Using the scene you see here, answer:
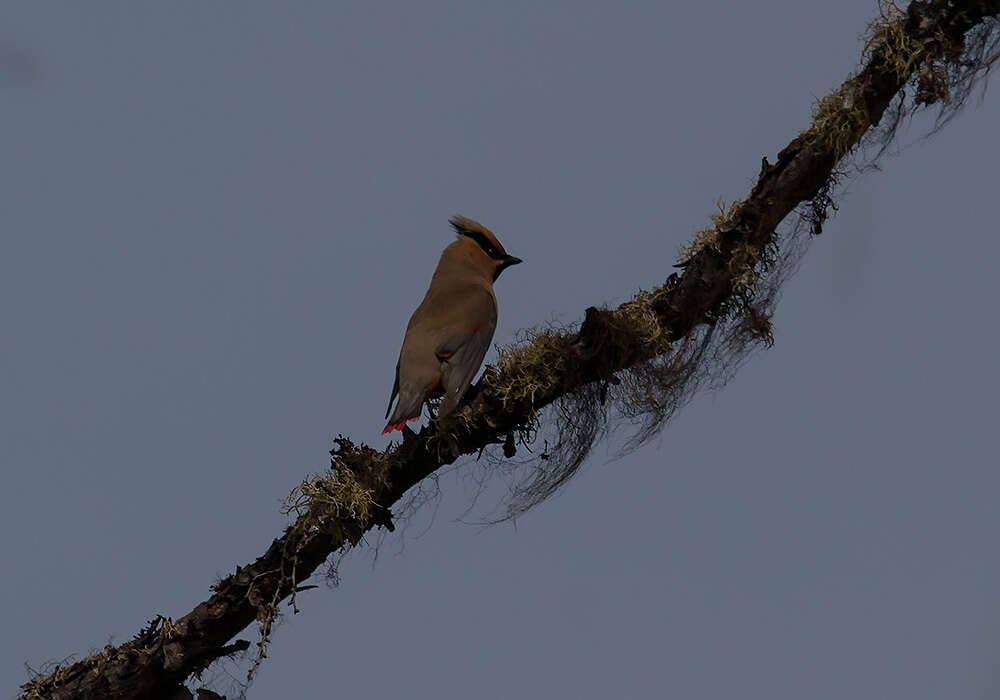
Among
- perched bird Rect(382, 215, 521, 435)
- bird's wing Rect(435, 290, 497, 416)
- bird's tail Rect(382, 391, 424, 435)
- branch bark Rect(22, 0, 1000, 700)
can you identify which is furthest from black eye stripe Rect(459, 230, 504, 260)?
branch bark Rect(22, 0, 1000, 700)

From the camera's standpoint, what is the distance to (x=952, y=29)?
4137 mm

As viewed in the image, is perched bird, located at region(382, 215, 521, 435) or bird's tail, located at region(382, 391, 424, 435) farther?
perched bird, located at region(382, 215, 521, 435)

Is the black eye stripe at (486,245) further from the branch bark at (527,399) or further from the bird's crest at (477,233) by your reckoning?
the branch bark at (527,399)

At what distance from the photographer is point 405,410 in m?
5.29

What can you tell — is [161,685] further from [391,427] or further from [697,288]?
[697,288]

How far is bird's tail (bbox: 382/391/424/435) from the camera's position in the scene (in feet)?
16.8

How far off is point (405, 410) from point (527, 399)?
4.06ft

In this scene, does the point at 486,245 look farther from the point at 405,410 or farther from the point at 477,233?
the point at 405,410

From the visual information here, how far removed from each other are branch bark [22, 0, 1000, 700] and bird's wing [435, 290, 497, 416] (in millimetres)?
317

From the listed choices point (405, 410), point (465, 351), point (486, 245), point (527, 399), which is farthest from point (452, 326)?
point (527, 399)

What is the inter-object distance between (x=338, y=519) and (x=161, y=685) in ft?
2.58

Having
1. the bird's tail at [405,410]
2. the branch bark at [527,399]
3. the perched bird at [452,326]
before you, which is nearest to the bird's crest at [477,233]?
the perched bird at [452,326]

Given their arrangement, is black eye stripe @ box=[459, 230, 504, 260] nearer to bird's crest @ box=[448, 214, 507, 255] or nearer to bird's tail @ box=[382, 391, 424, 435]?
bird's crest @ box=[448, 214, 507, 255]

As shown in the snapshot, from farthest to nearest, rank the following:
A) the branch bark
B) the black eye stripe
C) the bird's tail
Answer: the black eye stripe, the bird's tail, the branch bark
